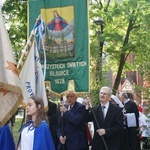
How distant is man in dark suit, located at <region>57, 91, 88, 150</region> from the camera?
7867mm

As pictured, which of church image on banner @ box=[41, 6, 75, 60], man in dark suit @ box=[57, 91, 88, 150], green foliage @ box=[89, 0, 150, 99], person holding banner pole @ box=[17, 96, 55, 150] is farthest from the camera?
green foliage @ box=[89, 0, 150, 99]

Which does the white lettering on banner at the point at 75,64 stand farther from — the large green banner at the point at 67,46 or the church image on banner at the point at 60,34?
the church image on banner at the point at 60,34

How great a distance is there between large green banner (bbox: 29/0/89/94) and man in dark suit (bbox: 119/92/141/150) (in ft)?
10.2

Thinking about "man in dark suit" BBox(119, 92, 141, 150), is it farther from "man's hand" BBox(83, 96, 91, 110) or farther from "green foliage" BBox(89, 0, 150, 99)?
"green foliage" BBox(89, 0, 150, 99)

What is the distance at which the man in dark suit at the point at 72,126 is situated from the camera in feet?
25.8

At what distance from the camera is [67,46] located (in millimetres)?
8172

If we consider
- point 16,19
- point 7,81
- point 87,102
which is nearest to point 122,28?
point 16,19

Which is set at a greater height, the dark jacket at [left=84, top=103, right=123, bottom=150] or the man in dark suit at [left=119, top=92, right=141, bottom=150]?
the dark jacket at [left=84, top=103, right=123, bottom=150]

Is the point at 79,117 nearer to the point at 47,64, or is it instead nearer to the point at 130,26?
the point at 47,64

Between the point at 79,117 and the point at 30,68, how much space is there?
1.30 m

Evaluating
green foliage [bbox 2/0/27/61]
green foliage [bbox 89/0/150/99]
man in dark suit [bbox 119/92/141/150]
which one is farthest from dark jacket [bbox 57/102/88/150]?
green foliage [bbox 89/0/150/99]

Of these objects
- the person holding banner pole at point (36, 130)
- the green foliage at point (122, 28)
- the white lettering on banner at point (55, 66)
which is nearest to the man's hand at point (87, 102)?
Answer: the white lettering on banner at point (55, 66)

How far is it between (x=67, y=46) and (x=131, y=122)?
3.56 meters

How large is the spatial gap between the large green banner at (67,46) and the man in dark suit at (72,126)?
0.30 m
